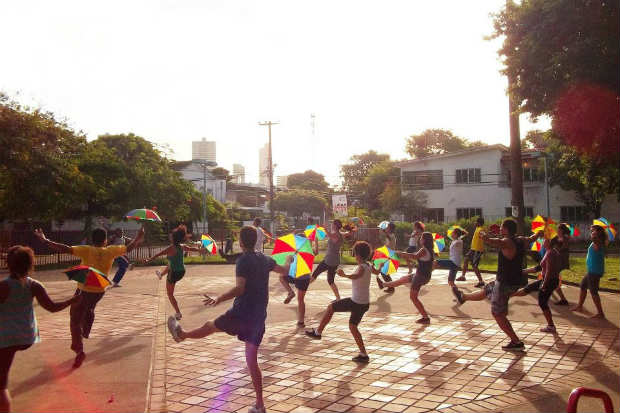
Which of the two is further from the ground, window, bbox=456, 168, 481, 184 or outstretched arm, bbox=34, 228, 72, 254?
window, bbox=456, 168, 481, 184

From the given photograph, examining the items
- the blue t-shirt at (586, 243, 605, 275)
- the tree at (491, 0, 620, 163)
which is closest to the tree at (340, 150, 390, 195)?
the tree at (491, 0, 620, 163)

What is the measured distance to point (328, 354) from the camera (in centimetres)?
762

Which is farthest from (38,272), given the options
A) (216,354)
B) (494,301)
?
(494,301)

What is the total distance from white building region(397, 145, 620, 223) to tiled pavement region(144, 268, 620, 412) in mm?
33573

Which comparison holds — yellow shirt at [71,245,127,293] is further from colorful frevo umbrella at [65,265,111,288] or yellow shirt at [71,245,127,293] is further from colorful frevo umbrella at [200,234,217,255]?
colorful frevo umbrella at [200,234,217,255]

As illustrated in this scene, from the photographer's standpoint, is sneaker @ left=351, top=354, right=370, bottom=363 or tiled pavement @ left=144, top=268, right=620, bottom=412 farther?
sneaker @ left=351, top=354, right=370, bottom=363

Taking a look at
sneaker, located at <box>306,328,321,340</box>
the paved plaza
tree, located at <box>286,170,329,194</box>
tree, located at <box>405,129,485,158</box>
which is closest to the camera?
the paved plaza

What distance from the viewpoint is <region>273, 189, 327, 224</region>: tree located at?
2936 inches

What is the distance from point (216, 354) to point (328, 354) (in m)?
1.57

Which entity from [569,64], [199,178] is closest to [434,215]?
[569,64]

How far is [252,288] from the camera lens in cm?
546

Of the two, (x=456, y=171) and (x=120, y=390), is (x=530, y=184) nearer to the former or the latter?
(x=456, y=171)

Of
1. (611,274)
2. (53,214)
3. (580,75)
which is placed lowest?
(611,274)

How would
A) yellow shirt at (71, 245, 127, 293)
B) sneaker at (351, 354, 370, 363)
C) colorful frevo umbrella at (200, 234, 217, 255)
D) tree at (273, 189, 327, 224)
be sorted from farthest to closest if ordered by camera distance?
1. tree at (273, 189, 327, 224)
2. colorful frevo umbrella at (200, 234, 217, 255)
3. yellow shirt at (71, 245, 127, 293)
4. sneaker at (351, 354, 370, 363)
